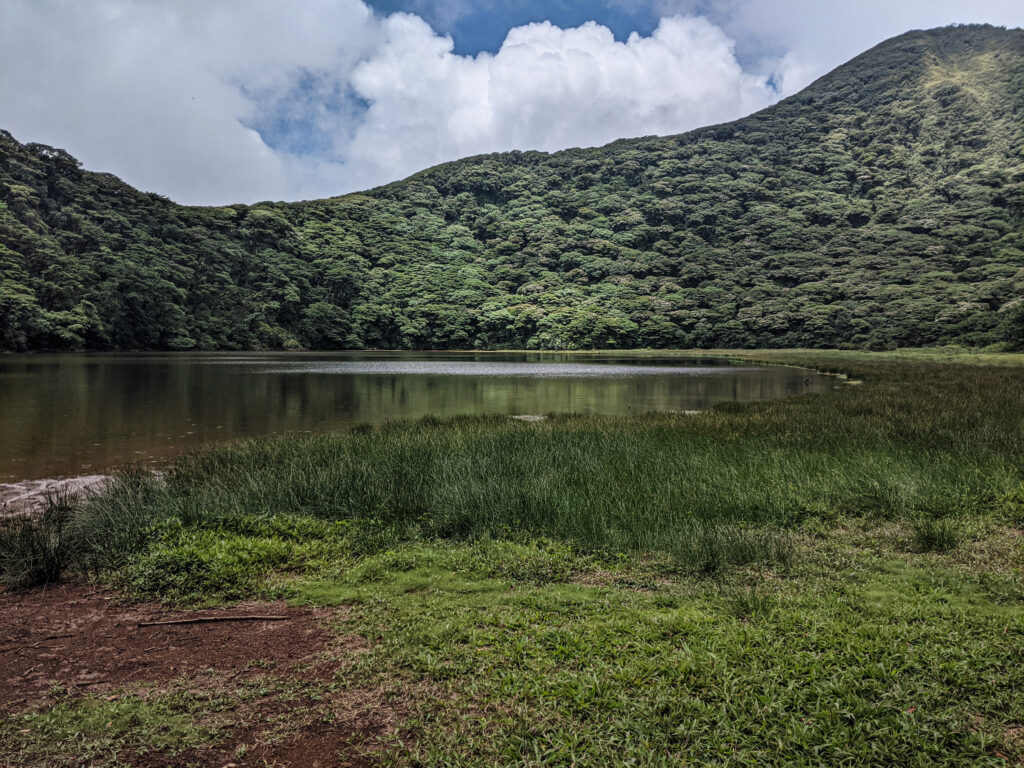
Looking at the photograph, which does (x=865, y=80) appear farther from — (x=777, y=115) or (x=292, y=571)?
(x=292, y=571)

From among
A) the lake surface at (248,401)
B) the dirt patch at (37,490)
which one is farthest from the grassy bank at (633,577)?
the lake surface at (248,401)

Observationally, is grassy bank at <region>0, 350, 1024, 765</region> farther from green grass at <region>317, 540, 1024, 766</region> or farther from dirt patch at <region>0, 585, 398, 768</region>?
dirt patch at <region>0, 585, 398, 768</region>

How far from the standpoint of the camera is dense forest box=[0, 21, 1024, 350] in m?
71.2

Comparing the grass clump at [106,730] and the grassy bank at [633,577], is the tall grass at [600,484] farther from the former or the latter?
the grass clump at [106,730]

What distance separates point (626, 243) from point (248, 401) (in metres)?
108

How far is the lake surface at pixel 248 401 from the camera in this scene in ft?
45.0

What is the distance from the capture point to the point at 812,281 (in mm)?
89562

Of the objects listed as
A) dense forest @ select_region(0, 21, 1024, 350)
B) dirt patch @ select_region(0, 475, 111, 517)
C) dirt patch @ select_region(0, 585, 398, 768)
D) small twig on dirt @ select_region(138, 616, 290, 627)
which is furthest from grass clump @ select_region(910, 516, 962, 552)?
dense forest @ select_region(0, 21, 1024, 350)

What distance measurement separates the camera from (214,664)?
3723 millimetres

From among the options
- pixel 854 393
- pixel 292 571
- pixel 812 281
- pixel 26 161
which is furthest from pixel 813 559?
pixel 26 161

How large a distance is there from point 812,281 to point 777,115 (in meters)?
86.7

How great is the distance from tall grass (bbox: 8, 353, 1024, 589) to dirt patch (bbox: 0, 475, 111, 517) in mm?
1305

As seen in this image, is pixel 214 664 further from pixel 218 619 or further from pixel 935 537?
pixel 935 537

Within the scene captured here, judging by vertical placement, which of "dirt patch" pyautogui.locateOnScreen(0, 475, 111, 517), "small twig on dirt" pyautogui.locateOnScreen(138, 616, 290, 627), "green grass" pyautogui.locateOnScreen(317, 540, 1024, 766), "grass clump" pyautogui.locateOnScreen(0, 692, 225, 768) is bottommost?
"dirt patch" pyautogui.locateOnScreen(0, 475, 111, 517)
